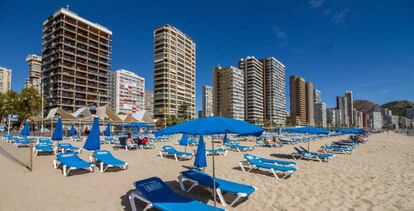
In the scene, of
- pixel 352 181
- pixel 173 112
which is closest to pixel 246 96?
pixel 173 112

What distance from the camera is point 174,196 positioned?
14.5 feet

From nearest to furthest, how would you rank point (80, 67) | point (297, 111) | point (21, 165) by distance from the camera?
point (21, 165) → point (80, 67) → point (297, 111)

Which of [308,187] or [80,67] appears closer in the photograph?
[308,187]

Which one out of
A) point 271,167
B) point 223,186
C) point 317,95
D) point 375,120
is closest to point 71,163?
point 223,186

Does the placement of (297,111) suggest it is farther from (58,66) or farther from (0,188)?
(0,188)

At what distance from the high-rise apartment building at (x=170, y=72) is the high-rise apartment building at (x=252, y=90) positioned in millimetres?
30124

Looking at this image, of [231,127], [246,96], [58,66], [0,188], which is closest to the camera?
[231,127]

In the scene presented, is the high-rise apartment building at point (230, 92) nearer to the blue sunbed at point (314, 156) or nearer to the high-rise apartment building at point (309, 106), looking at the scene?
the high-rise apartment building at point (309, 106)

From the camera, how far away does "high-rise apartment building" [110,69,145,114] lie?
313 ft

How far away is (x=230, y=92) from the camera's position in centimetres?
9688

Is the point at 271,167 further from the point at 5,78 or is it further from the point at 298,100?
the point at 5,78

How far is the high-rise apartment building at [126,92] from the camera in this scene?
95.4 meters

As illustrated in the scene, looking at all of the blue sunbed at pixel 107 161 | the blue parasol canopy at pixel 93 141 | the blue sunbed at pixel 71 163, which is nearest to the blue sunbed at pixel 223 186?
the blue sunbed at pixel 107 161

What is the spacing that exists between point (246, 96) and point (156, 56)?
46.7 m
